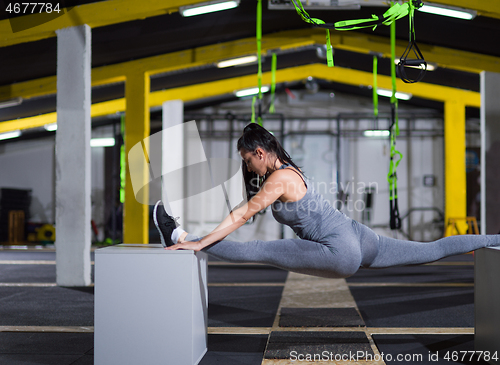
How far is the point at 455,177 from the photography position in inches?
412

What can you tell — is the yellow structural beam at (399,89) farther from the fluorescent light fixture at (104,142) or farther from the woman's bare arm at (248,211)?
the woman's bare arm at (248,211)

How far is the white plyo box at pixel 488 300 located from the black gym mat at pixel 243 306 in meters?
1.40

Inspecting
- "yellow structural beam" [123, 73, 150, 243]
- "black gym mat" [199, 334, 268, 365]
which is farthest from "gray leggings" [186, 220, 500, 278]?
"yellow structural beam" [123, 73, 150, 243]

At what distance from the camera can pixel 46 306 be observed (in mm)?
4078

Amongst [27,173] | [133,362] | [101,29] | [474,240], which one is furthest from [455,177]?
[27,173]

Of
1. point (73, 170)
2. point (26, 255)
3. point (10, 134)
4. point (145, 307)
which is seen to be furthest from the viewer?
point (10, 134)

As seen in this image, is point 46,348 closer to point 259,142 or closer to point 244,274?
point 259,142

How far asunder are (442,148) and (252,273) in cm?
783

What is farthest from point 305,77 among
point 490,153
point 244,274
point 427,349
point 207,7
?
point 427,349

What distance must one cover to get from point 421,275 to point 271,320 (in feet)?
11.3

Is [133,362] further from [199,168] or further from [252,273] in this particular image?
[199,168]

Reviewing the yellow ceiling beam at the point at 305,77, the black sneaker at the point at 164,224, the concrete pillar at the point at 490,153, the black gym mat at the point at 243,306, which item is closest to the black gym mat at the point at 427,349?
the black gym mat at the point at 243,306

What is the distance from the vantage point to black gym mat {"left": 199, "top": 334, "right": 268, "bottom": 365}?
2.53m

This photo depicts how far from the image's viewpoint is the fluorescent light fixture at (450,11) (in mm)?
5741
